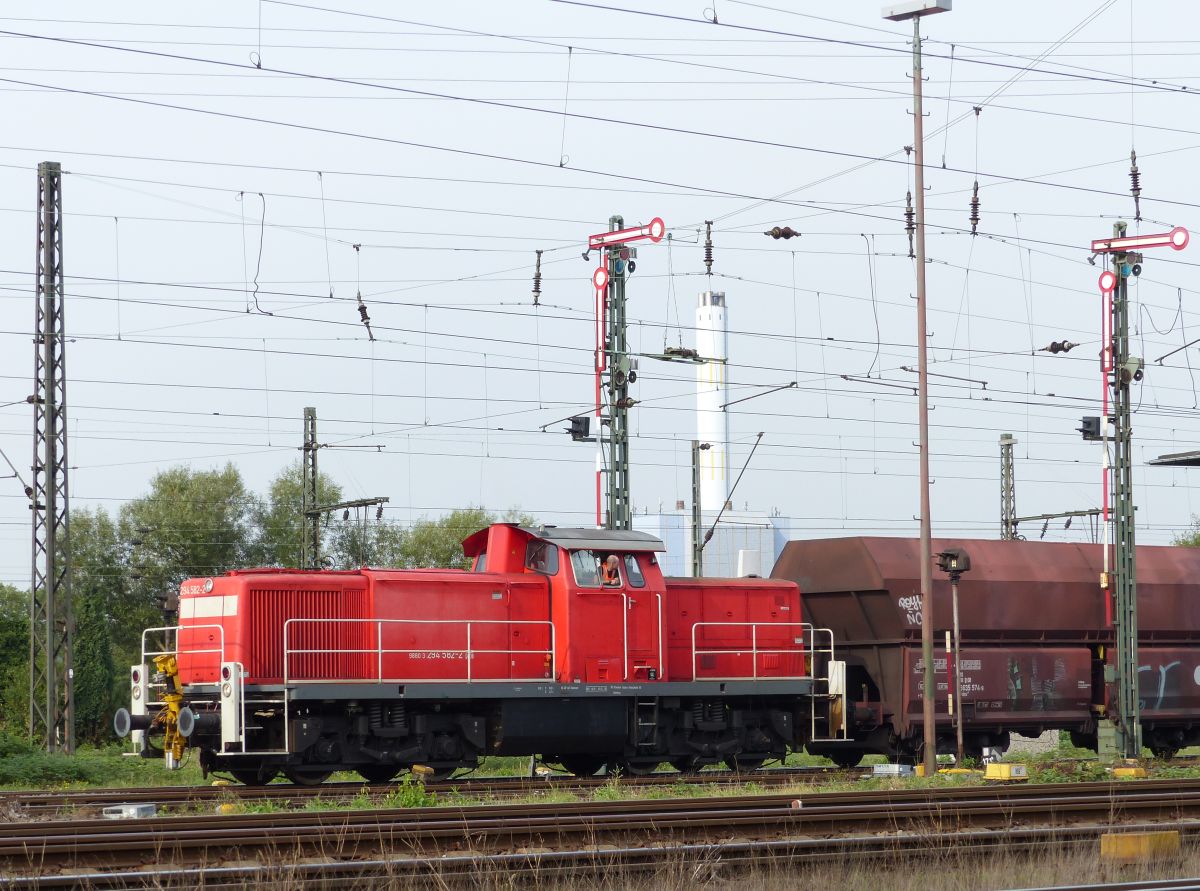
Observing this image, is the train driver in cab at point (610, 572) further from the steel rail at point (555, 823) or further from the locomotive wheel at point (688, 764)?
the steel rail at point (555, 823)

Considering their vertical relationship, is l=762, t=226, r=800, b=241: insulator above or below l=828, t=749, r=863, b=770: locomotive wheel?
above

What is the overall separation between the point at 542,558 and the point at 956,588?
263 inches

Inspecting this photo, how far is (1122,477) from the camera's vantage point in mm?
27469

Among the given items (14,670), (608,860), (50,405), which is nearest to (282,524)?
(14,670)

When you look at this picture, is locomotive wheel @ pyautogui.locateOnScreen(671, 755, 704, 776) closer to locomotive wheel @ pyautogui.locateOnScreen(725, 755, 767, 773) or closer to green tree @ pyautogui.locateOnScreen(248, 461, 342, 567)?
locomotive wheel @ pyautogui.locateOnScreen(725, 755, 767, 773)

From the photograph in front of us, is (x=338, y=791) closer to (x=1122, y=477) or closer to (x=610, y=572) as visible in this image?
(x=610, y=572)

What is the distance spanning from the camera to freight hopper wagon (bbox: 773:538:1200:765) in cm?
2409

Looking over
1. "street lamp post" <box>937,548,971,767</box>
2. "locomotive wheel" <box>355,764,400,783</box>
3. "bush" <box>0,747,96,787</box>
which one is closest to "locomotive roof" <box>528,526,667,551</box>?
Answer: "locomotive wheel" <box>355,764,400,783</box>

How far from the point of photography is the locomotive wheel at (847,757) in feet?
84.2

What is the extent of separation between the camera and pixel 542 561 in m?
21.6

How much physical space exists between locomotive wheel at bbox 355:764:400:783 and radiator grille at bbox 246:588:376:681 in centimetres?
141

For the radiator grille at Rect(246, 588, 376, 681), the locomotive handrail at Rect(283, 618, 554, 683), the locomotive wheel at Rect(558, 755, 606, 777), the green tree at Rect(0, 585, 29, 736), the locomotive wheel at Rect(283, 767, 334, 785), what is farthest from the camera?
the green tree at Rect(0, 585, 29, 736)

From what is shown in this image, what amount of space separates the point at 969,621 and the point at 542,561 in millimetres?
7652

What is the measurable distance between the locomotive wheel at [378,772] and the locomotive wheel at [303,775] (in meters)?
0.64
